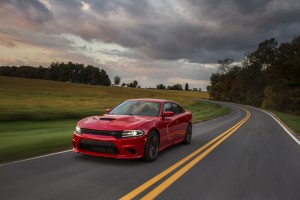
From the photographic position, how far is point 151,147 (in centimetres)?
824

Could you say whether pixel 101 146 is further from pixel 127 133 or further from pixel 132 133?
pixel 132 133

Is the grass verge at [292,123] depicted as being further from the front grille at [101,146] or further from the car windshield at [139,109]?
the front grille at [101,146]

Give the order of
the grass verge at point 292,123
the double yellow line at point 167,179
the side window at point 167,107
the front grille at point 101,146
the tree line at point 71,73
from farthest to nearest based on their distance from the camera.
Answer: the tree line at point 71,73 → the grass verge at point 292,123 → the side window at point 167,107 → the front grille at point 101,146 → the double yellow line at point 167,179

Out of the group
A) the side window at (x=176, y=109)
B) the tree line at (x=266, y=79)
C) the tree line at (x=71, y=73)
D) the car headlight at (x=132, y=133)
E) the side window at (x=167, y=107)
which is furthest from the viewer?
the tree line at (x=71, y=73)

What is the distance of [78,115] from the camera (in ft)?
73.4

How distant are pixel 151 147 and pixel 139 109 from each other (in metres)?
1.50

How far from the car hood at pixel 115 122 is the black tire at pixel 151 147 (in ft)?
1.22

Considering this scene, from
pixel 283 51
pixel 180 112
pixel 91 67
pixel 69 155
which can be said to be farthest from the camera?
pixel 91 67

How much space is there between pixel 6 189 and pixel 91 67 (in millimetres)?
133397

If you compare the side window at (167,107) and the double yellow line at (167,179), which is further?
the side window at (167,107)

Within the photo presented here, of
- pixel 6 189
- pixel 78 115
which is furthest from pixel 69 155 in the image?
pixel 78 115

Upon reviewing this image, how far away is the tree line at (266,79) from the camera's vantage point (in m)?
66.5

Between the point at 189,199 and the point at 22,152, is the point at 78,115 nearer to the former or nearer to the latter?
the point at 22,152

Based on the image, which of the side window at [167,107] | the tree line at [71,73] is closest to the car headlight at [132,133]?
the side window at [167,107]
